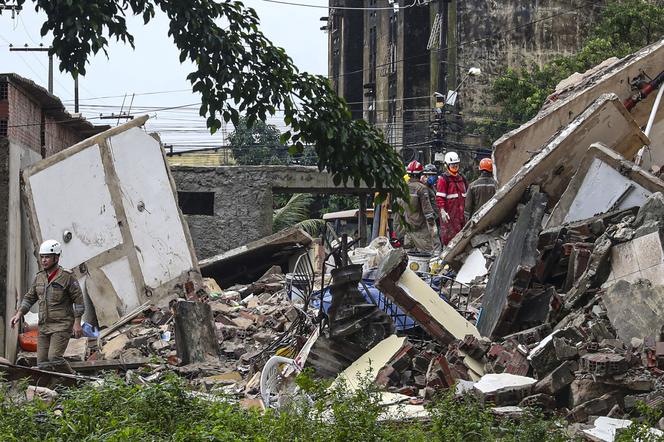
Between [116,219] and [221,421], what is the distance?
Answer: 29.4ft

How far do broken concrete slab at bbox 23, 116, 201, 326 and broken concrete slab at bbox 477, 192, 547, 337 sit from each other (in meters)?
5.79

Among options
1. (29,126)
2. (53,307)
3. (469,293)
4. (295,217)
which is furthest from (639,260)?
(295,217)

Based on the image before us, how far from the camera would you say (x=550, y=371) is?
808 centimetres

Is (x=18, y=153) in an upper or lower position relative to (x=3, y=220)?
upper

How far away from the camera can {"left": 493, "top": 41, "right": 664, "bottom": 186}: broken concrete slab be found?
13609mm

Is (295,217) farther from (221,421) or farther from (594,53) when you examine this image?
(221,421)

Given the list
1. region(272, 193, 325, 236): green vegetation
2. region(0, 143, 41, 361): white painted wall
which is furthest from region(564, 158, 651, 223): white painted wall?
region(272, 193, 325, 236): green vegetation

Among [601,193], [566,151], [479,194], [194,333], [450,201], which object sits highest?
[566,151]

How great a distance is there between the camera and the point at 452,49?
3803cm

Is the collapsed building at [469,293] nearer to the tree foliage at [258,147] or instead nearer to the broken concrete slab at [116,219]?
the broken concrete slab at [116,219]

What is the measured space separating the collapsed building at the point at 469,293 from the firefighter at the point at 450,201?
1.22 metres

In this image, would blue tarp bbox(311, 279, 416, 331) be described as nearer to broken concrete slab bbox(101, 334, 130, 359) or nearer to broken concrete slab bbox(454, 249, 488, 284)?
broken concrete slab bbox(454, 249, 488, 284)

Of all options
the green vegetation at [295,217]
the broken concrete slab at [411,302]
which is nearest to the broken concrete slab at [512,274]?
the broken concrete slab at [411,302]

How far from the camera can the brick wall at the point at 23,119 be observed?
1458 centimetres
